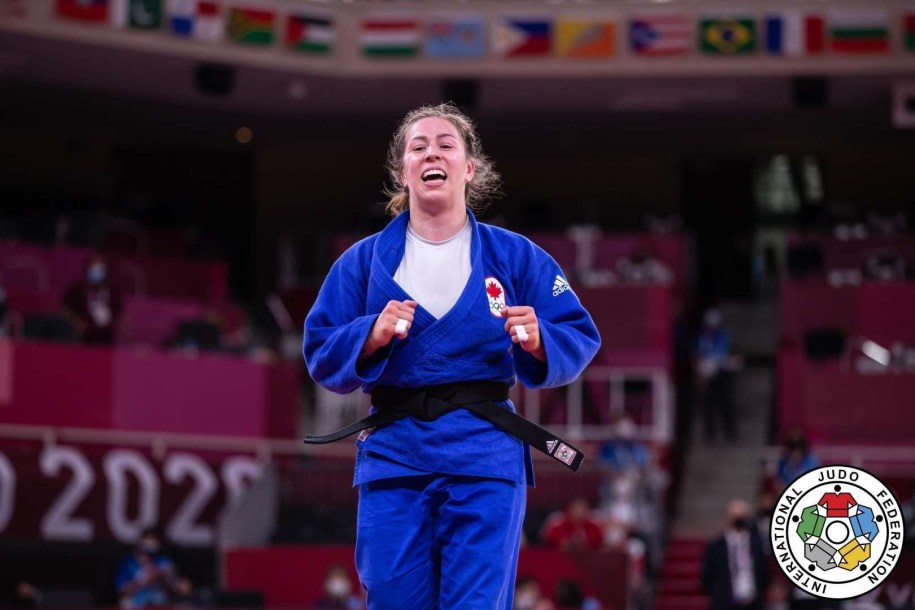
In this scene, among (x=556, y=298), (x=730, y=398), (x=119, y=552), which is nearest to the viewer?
(x=556, y=298)

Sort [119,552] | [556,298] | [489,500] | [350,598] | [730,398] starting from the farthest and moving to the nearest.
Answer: [730,398] → [119,552] → [350,598] → [556,298] → [489,500]

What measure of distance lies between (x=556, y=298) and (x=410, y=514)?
0.74 meters

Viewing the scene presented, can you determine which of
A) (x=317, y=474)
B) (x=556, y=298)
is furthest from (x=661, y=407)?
(x=556, y=298)

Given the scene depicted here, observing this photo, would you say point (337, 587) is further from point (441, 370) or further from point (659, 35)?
point (441, 370)

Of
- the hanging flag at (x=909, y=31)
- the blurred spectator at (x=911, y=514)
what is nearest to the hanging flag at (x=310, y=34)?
the hanging flag at (x=909, y=31)

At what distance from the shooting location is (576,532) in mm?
14398

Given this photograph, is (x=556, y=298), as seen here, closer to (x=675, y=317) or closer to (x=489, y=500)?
(x=489, y=500)

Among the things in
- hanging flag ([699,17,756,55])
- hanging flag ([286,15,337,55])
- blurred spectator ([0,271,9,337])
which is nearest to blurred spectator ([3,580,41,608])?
blurred spectator ([0,271,9,337])

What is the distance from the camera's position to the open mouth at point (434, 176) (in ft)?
14.9

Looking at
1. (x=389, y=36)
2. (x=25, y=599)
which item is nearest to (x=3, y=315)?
(x=25, y=599)

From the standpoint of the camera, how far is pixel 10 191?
2330cm

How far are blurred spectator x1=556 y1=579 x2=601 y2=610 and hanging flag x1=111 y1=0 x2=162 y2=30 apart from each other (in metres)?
9.50

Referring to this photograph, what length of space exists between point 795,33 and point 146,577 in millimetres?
10449

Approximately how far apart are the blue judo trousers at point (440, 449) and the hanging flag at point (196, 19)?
15.4 meters
